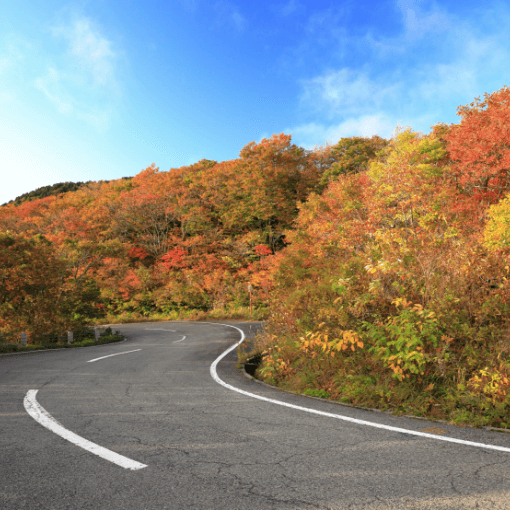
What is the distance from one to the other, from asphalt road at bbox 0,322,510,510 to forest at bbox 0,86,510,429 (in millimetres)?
932

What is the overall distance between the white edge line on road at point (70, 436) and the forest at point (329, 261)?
3.44m

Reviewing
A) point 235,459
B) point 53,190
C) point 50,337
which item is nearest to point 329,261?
point 235,459

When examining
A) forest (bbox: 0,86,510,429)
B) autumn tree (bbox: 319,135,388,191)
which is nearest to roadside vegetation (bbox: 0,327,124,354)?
forest (bbox: 0,86,510,429)

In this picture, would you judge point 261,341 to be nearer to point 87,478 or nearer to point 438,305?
Answer: point 438,305

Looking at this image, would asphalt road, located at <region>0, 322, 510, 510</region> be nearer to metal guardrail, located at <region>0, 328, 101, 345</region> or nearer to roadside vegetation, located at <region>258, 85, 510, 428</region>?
roadside vegetation, located at <region>258, 85, 510, 428</region>

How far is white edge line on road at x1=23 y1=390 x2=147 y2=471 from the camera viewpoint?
10.9 feet

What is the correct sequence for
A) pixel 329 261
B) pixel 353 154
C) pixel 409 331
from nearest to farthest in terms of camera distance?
pixel 409 331
pixel 329 261
pixel 353 154

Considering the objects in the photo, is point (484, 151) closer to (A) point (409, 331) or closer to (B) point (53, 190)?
(A) point (409, 331)

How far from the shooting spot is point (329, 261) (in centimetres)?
886

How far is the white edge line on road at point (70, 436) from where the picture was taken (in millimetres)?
3322

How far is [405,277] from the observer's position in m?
6.23

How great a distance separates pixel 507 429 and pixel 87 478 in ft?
14.1

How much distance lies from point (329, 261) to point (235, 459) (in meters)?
6.04

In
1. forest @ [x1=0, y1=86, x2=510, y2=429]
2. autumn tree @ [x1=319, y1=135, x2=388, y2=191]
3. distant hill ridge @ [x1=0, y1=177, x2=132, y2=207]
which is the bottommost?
forest @ [x1=0, y1=86, x2=510, y2=429]
